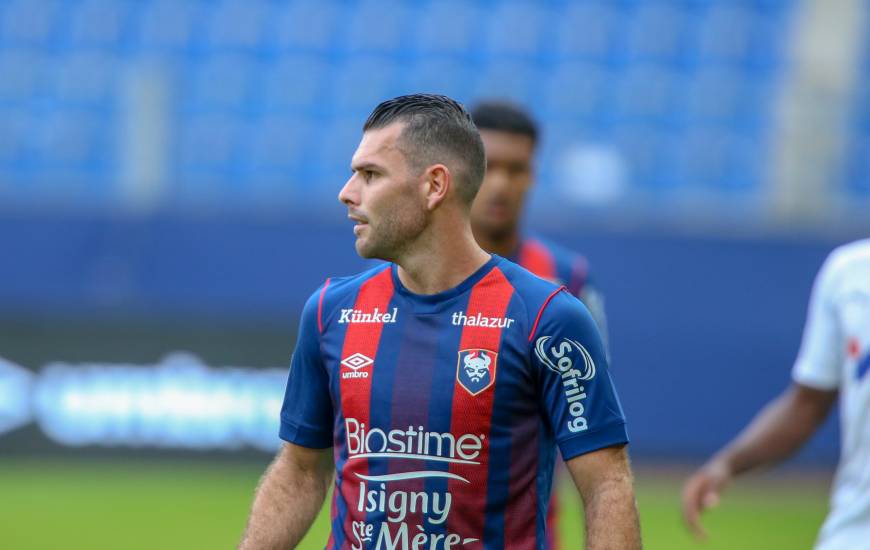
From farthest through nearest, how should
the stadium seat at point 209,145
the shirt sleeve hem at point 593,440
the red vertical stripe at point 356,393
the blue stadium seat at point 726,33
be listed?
the blue stadium seat at point 726,33, the stadium seat at point 209,145, the red vertical stripe at point 356,393, the shirt sleeve hem at point 593,440

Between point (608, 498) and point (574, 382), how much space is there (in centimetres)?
29

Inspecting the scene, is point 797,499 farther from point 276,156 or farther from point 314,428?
point 314,428

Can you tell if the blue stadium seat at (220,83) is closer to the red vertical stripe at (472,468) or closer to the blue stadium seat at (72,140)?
the blue stadium seat at (72,140)

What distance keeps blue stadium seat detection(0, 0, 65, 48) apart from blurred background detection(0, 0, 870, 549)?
0.90 feet

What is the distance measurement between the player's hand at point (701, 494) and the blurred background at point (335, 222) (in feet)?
13.9

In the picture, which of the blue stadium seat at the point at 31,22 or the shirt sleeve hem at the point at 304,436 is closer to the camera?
the shirt sleeve hem at the point at 304,436

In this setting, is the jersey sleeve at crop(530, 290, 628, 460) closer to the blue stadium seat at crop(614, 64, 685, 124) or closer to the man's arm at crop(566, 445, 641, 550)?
the man's arm at crop(566, 445, 641, 550)

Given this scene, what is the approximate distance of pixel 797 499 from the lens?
1064 centimetres

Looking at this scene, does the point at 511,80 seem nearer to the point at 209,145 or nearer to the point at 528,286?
the point at 209,145

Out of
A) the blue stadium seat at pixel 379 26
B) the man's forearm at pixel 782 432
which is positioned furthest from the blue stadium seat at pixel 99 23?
the man's forearm at pixel 782 432

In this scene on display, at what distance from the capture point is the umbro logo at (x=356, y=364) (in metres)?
3.54

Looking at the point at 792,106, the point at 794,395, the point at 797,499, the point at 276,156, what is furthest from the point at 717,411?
the point at 794,395

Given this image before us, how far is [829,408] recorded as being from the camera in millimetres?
4719

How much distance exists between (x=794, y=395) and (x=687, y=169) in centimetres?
923
